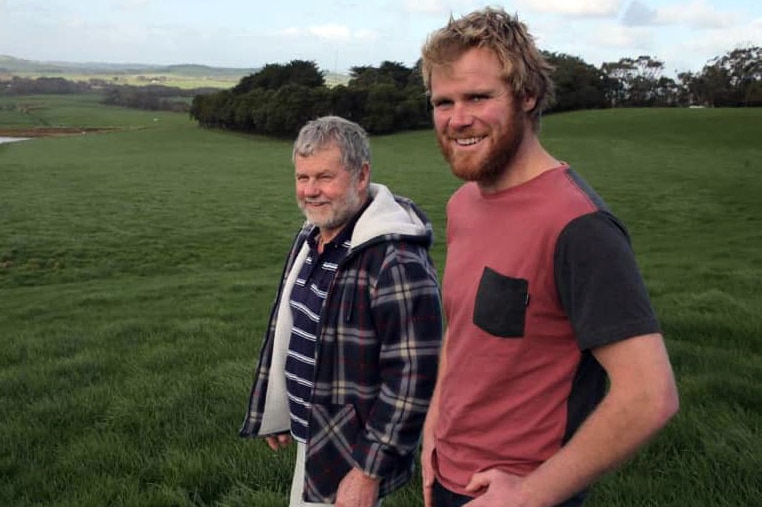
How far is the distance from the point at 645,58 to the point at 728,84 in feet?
41.9

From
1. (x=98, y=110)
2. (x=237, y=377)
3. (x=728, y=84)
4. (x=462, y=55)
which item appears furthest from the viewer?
(x=98, y=110)

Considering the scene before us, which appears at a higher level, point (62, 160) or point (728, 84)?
point (728, 84)

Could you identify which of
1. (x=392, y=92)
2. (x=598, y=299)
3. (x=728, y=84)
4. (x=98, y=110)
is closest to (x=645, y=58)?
(x=728, y=84)

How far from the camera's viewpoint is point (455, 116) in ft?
5.97

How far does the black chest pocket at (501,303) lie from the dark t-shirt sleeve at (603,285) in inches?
5.9

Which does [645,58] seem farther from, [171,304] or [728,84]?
[171,304]

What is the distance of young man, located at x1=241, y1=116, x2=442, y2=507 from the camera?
2.45 metres

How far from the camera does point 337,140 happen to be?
271cm

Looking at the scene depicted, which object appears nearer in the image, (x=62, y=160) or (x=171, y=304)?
(x=171, y=304)

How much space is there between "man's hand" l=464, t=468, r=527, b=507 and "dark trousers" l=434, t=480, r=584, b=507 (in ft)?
0.29

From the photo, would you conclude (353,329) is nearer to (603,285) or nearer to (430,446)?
(430,446)

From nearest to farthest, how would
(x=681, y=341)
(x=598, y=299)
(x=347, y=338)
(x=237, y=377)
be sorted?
1. (x=598, y=299)
2. (x=347, y=338)
3. (x=237, y=377)
4. (x=681, y=341)

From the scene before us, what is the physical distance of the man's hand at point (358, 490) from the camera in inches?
98.9

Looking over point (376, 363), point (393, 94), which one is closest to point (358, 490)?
point (376, 363)
